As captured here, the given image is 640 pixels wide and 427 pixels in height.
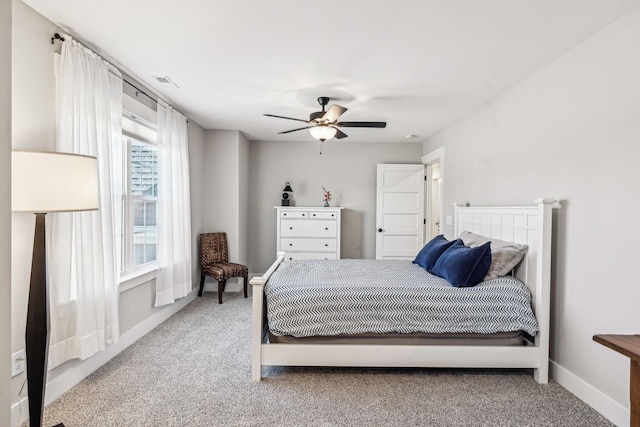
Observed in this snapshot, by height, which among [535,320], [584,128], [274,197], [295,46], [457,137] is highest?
[295,46]

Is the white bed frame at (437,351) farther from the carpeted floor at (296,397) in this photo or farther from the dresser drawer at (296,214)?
the dresser drawer at (296,214)

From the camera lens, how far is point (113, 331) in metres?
2.62

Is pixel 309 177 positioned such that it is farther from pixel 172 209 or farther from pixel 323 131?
pixel 172 209

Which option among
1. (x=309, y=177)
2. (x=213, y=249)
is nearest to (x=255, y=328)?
(x=213, y=249)

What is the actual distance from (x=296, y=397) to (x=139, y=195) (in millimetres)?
2488

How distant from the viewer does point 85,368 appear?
254 cm

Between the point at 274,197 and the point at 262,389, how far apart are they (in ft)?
12.6

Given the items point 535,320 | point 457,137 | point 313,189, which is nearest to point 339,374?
point 535,320

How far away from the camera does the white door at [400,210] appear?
566cm

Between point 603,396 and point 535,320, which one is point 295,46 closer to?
point 535,320

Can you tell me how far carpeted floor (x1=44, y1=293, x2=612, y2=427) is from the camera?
2064mm

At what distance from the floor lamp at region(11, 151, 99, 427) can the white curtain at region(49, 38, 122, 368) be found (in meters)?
0.52

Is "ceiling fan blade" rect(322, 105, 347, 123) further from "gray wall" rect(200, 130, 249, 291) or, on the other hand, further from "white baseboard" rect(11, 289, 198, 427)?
"white baseboard" rect(11, 289, 198, 427)

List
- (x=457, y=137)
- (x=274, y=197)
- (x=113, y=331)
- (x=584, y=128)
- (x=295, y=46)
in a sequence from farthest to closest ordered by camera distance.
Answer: (x=274, y=197)
(x=457, y=137)
(x=113, y=331)
(x=295, y=46)
(x=584, y=128)
